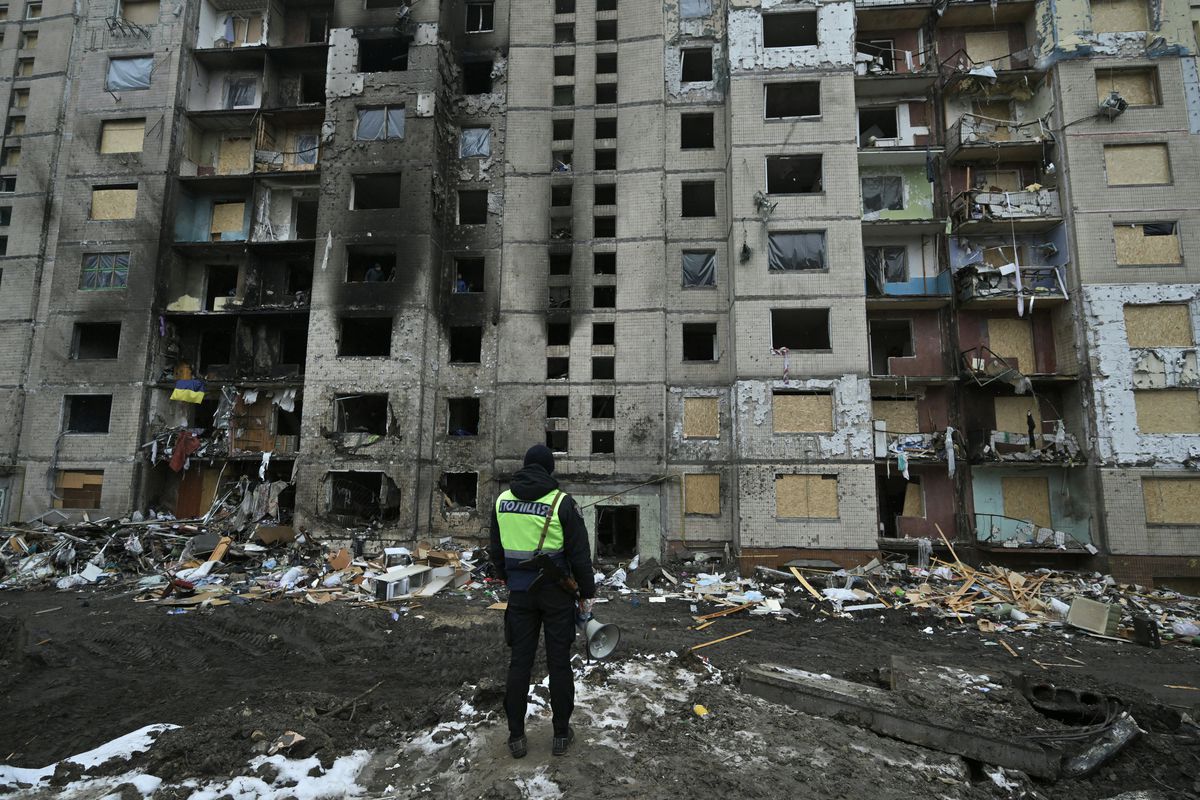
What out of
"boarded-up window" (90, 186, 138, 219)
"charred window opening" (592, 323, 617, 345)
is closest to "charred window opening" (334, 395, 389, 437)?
"charred window opening" (592, 323, 617, 345)

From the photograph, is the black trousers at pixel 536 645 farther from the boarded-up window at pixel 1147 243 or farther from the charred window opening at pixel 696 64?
the boarded-up window at pixel 1147 243

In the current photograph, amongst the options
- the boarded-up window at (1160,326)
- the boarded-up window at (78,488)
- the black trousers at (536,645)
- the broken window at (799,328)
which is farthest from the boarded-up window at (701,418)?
the boarded-up window at (78,488)

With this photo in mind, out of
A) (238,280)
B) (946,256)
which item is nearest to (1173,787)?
(946,256)

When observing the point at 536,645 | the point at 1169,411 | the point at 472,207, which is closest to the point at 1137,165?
the point at 1169,411

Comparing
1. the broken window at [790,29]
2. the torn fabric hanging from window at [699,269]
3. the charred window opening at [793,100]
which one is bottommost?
the torn fabric hanging from window at [699,269]

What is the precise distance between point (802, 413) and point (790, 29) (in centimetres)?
1359

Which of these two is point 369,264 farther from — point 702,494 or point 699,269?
point 702,494

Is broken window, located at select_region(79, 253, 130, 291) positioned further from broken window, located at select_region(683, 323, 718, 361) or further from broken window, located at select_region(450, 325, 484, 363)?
broken window, located at select_region(683, 323, 718, 361)

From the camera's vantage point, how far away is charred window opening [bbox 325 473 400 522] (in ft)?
62.5

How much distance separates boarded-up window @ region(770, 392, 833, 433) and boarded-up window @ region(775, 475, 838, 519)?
58.1 inches

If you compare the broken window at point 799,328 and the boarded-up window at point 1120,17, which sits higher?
the boarded-up window at point 1120,17

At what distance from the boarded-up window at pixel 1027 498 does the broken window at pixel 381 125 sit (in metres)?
23.5

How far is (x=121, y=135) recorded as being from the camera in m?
22.0

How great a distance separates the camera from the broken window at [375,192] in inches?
824
